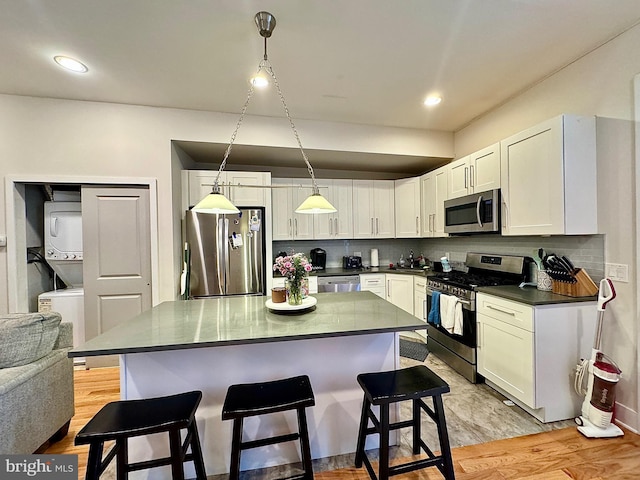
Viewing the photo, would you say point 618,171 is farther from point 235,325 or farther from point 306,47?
point 235,325

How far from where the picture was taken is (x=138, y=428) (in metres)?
1.14

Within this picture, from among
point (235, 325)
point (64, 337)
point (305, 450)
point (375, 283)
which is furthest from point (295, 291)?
point (375, 283)

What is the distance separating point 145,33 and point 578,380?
3.92 metres

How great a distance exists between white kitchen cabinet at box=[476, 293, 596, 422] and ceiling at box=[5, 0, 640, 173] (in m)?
1.94

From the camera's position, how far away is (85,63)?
2230 millimetres

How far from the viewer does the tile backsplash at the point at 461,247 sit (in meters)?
2.21

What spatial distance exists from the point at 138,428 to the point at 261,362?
67 centimetres

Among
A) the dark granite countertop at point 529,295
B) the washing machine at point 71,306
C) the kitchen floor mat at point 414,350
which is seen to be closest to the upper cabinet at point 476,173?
the dark granite countertop at point 529,295

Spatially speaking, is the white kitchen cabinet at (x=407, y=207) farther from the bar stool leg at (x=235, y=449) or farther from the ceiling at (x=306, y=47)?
the bar stool leg at (x=235, y=449)

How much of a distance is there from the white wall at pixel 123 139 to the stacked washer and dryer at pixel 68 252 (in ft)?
1.67

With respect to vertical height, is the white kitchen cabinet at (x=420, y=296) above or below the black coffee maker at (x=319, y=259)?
below

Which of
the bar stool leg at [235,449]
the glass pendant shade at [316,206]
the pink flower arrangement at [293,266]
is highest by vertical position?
the glass pendant shade at [316,206]

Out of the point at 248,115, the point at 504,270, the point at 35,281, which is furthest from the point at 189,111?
the point at 504,270

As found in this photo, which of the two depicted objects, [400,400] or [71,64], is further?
[71,64]
